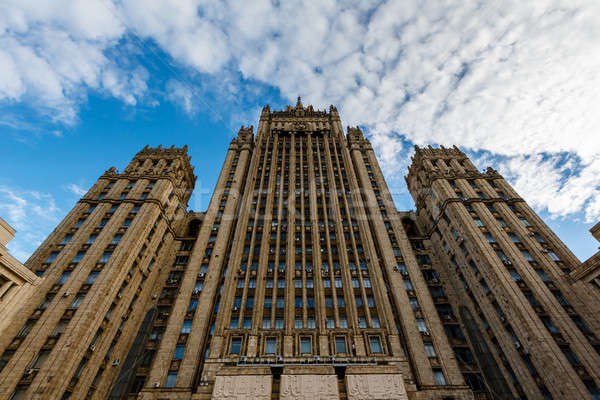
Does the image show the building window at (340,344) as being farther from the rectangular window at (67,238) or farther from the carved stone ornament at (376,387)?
the rectangular window at (67,238)

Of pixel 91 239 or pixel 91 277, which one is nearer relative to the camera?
pixel 91 277

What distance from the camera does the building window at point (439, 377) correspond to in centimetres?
3215

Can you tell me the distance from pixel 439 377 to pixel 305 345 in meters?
15.0

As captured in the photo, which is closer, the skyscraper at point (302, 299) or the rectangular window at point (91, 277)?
the skyscraper at point (302, 299)

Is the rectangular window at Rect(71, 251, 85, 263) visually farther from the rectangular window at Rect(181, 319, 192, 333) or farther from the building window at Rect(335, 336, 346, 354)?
the building window at Rect(335, 336, 346, 354)

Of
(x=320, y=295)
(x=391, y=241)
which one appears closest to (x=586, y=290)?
(x=391, y=241)

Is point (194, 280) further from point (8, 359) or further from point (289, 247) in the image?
point (8, 359)

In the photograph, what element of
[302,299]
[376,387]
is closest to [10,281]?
[302,299]

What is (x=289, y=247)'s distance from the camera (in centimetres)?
4531

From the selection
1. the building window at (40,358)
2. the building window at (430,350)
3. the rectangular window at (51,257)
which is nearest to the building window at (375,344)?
the building window at (430,350)

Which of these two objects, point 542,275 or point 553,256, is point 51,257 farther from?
point 553,256

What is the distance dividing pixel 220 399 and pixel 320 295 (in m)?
16.4

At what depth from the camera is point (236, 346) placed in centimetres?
3338

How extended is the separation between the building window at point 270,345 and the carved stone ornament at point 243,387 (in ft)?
16.6
